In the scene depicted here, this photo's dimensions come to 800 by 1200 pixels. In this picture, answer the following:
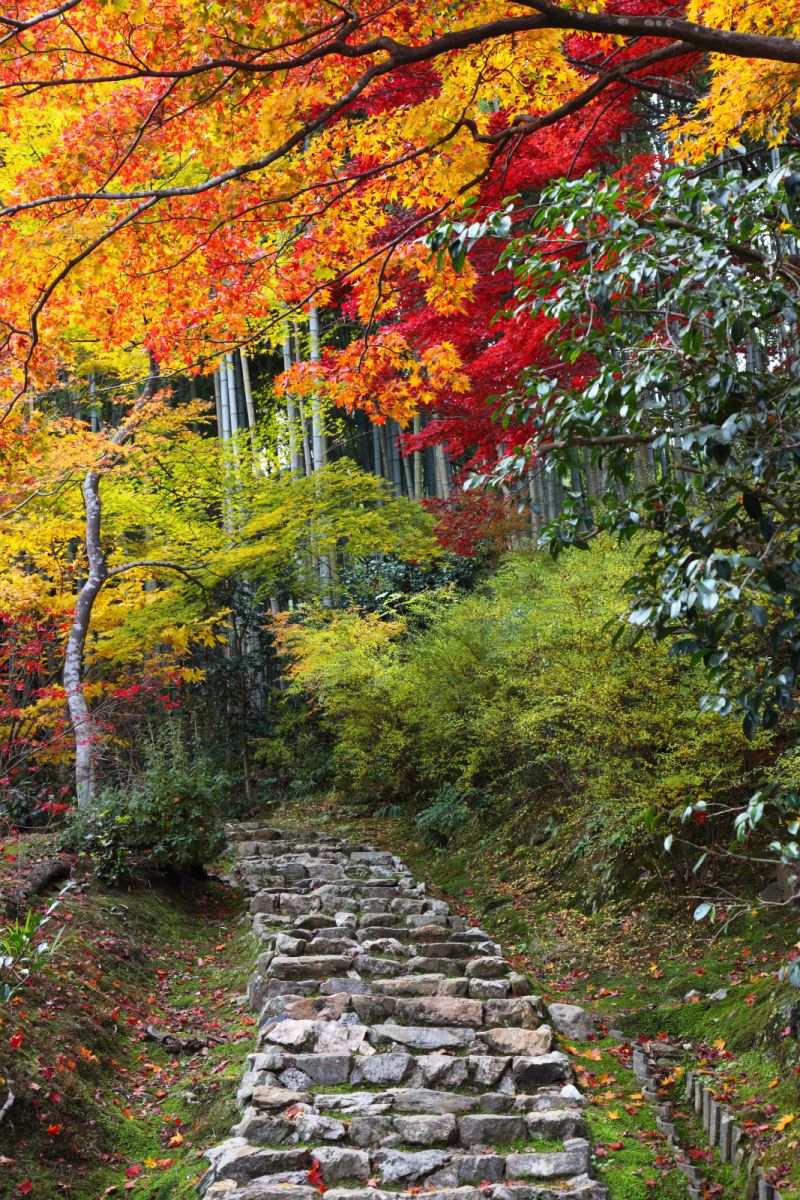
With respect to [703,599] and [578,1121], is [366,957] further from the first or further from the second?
[703,599]

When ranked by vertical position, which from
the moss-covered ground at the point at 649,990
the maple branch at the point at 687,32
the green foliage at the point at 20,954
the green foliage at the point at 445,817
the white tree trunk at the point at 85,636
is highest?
the maple branch at the point at 687,32

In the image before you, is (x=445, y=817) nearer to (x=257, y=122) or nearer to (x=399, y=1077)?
(x=399, y=1077)

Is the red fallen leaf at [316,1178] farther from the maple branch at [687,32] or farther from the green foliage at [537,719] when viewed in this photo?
the maple branch at [687,32]

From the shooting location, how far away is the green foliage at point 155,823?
7898 mm

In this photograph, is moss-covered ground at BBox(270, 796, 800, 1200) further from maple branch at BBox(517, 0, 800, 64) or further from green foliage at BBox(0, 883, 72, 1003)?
maple branch at BBox(517, 0, 800, 64)

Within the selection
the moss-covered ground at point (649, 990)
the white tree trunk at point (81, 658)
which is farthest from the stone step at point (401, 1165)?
the white tree trunk at point (81, 658)

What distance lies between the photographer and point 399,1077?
175 inches

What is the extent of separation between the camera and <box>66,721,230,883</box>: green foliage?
7.90m

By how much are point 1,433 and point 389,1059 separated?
12.6ft

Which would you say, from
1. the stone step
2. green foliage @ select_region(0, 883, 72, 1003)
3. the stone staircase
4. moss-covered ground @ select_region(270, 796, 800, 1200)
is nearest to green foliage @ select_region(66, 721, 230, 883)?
the stone staircase

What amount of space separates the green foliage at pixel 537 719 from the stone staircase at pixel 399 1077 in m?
1.35

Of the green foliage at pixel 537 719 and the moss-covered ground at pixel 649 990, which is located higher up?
the green foliage at pixel 537 719

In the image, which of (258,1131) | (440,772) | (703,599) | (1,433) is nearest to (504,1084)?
(258,1131)

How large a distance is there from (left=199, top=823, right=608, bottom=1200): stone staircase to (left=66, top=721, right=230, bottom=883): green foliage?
6.37ft
